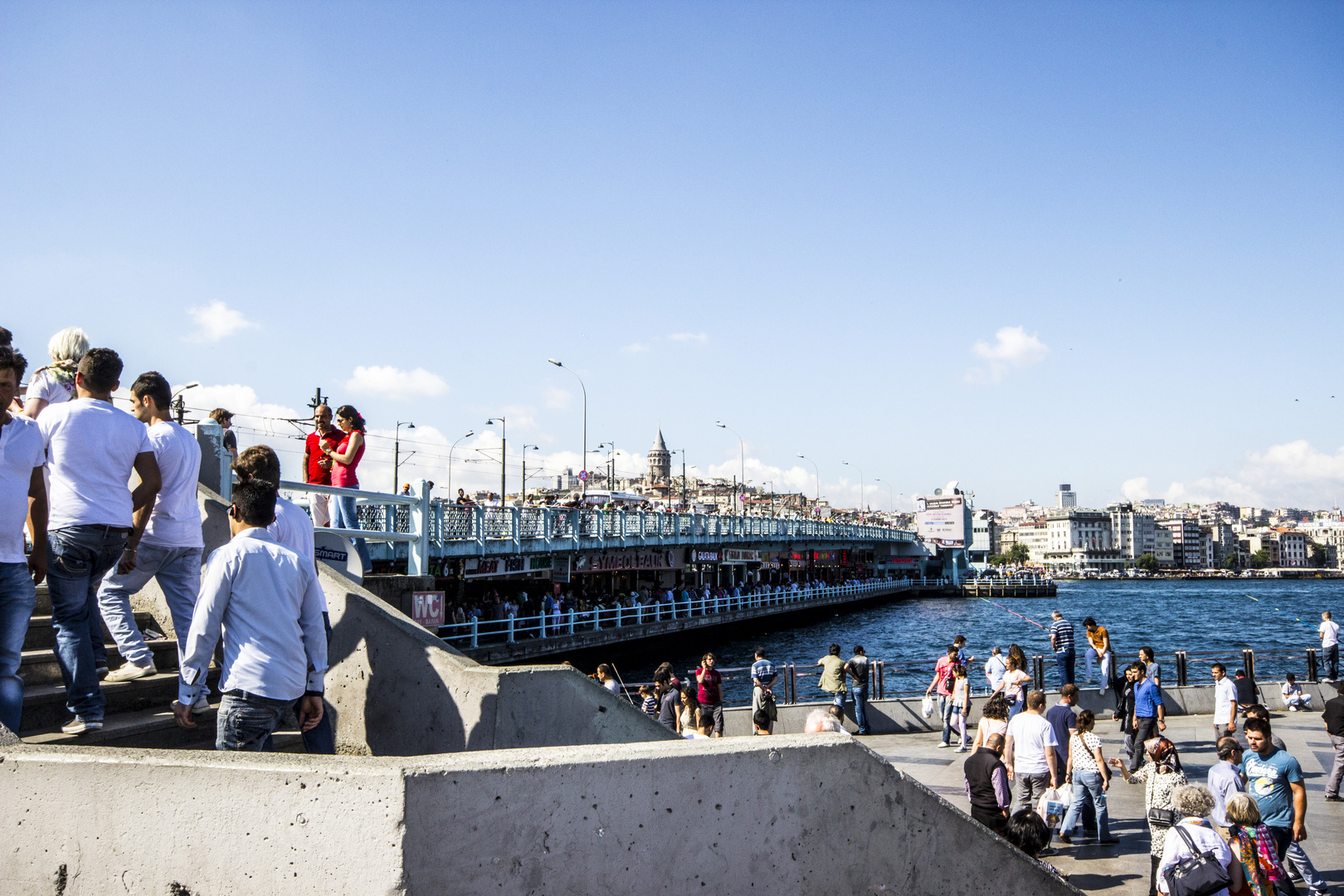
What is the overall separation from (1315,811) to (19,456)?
1175cm

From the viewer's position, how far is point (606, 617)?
3691cm

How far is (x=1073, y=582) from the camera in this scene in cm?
17312

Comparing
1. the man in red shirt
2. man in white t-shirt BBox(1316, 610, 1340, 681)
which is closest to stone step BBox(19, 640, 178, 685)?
the man in red shirt

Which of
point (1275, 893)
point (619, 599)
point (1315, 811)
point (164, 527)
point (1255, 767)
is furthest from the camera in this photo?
point (619, 599)

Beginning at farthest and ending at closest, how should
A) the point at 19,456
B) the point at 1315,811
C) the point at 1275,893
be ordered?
the point at 1315,811, the point at 1275,893, the point at 19,456

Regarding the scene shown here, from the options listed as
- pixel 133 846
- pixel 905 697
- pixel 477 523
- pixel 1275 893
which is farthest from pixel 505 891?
pixel 477 523

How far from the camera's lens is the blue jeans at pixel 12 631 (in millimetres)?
3604

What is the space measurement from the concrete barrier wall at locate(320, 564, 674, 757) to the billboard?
10614 cm

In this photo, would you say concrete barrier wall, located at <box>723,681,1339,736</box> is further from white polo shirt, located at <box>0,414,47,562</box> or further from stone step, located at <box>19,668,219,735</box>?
white polo shirt, located at <box>0,414,47,562</box>

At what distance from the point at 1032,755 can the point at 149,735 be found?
23.0 feet

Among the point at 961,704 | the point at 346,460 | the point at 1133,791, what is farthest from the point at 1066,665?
the point at 346,460

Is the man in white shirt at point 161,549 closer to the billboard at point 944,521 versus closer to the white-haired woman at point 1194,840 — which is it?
the white-haired woman at point 1194,840

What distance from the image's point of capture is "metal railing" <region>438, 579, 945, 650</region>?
26.8 meters

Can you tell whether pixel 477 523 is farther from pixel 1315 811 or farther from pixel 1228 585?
pixel 1228 585
